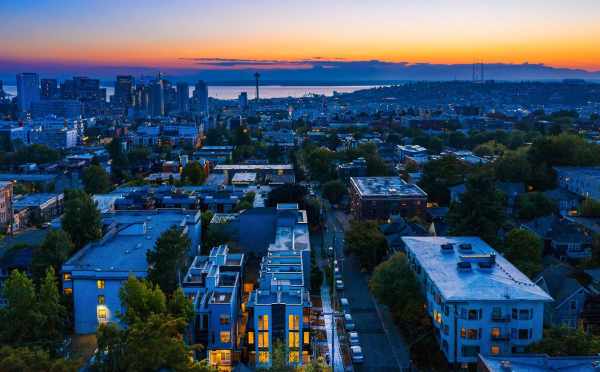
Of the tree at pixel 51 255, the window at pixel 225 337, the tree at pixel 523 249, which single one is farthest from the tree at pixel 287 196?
the window at pixel 225 337

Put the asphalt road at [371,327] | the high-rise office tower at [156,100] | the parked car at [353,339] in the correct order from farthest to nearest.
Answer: the high-rise office tower at [156,100]
the parked car at [353,339]
the asphalt road at [371,327]

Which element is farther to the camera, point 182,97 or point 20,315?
point 182,97

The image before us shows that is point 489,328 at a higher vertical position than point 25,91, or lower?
lower

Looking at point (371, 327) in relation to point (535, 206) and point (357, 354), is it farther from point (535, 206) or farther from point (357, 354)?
point (535, 206)

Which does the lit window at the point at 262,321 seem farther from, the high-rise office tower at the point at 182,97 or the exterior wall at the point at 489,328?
the high-rise office tower at the point at 182,97

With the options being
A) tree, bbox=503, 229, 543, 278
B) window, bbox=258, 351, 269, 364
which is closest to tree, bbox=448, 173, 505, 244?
tree, bbox=503, 229, 543, 278

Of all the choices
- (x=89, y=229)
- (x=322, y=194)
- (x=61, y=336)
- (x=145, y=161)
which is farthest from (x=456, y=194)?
(x=145, y=161)

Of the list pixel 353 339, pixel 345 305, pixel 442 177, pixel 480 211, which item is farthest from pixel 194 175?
pixel 353 339

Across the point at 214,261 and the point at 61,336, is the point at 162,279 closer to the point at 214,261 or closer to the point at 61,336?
the point at 214,261
